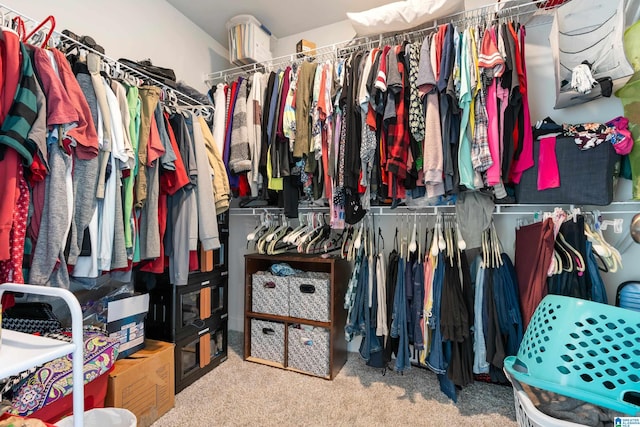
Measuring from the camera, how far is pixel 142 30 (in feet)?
6.62

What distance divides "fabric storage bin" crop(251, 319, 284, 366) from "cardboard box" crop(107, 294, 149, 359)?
749 millimetres

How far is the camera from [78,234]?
1.16 meters

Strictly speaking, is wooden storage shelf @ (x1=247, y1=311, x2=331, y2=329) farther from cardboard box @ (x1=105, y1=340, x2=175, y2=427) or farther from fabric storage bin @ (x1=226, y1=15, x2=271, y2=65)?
fabric storage bin @ (x1=226, y1=15, x2=271, y2=65)

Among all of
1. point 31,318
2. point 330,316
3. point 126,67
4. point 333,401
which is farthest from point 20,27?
point 333,401

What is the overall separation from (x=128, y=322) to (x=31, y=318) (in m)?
0.38

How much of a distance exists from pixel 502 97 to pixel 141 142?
1.79 m

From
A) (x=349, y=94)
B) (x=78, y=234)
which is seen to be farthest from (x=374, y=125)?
(x=78, y=234)

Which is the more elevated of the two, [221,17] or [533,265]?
[221,17]

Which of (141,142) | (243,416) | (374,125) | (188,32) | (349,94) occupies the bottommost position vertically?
(243,416)

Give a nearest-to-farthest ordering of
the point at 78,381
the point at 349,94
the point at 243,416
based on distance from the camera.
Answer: the point at 78,381 → the point at 243,416 → the point at 349,94

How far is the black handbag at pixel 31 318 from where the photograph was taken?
4.06 ft

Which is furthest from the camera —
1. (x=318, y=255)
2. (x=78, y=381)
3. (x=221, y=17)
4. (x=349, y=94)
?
(x=221, y=17)

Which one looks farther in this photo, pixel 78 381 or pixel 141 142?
pixel 141 142

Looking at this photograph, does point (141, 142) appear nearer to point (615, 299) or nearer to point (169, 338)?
point (169, 338)
